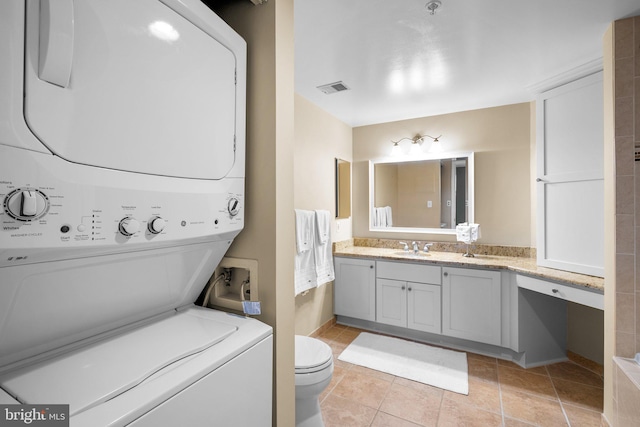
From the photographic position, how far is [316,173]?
3123mm

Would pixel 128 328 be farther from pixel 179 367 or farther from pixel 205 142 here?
pixel 205 142

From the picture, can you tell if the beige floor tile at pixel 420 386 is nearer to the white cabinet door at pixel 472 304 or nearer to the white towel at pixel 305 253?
the white cabinet door at pixel 472 304

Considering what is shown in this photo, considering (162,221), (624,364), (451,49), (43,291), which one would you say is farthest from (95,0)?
(624,364)

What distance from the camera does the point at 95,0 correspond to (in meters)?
0.72

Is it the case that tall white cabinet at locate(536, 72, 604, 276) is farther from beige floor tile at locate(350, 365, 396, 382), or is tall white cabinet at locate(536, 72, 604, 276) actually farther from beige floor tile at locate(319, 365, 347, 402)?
beige floor tile at locate(319, 365, 347, 402)

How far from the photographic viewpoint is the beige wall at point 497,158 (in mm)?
3006

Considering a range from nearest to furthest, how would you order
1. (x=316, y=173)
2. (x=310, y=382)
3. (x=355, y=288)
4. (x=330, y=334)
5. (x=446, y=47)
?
(x=310, y=382), (x=446, y=47), (x=316, y=173), (x=330, y=334), (x=355, y=288)

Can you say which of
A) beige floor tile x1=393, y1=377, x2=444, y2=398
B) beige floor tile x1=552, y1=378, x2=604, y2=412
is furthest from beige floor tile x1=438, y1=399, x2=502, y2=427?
beige floor tile x1=552, y1=378, x2=604, y2=412

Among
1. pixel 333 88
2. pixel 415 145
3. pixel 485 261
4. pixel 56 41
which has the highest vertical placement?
pixel 333 88

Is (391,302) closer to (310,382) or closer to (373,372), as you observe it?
(373,372)

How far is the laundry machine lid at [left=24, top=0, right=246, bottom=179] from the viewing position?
64cm

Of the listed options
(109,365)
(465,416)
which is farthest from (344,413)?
(109,365)

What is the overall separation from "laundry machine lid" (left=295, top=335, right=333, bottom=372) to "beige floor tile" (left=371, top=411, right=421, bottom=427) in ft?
1.95

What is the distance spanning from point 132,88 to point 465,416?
249cm
